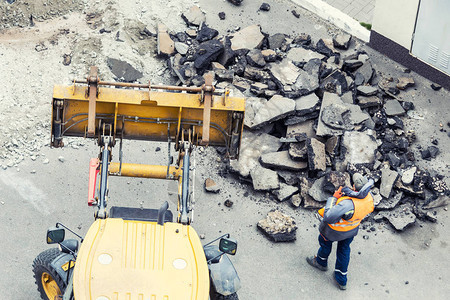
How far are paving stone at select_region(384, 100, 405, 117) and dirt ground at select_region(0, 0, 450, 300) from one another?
0.31m

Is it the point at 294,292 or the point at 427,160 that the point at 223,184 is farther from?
the point at 427,160

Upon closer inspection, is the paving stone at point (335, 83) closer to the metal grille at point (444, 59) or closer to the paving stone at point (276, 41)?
the paving stone at point (276, 41)

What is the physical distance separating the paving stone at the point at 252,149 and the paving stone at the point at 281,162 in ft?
0.53

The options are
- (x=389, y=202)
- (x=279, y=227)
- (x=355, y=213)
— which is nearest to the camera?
(x=355, y=213)

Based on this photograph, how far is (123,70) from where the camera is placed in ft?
36.5

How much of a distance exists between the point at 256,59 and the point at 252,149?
5.73 feet

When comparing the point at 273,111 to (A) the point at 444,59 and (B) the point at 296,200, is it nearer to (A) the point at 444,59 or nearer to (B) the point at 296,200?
(B) the point at 296,200

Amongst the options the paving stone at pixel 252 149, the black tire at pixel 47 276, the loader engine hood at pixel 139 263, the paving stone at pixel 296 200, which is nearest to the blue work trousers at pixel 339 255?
the paving stone at pixel 296 200

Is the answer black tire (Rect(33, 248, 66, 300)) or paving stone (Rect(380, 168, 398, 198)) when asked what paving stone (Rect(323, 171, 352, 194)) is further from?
black tire (Rect(33, 248, 66, 300))

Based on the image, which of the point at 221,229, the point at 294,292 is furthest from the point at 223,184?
the point at 294,292

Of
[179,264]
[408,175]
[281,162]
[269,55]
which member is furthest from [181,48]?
[179,264]

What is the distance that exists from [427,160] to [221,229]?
339 cm

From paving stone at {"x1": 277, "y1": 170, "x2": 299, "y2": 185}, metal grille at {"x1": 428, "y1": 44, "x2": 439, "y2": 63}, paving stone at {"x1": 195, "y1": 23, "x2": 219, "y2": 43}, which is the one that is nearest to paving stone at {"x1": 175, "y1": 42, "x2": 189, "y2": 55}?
paving stone at {"x1": 195, "y1": 23, "x2": 219, "y2": 43}

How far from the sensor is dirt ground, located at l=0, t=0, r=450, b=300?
29.2ft
